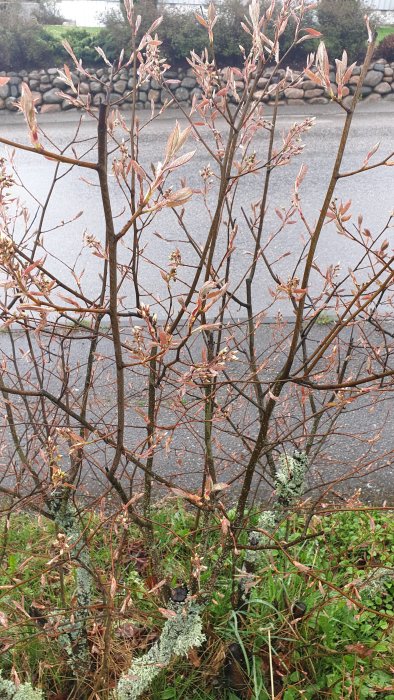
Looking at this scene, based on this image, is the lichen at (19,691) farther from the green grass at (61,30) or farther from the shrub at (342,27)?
the green grass at (61,30)

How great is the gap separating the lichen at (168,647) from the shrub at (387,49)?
1501 cm

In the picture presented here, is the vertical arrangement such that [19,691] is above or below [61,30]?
below

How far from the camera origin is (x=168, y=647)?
179 cm

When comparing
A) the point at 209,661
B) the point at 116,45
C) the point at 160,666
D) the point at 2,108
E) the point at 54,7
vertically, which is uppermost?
the point at 54,7

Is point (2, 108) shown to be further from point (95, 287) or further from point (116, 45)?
point (95, 287)

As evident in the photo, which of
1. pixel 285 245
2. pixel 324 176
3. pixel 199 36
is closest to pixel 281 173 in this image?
pixel 324 176

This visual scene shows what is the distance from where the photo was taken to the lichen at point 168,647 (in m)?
1.74

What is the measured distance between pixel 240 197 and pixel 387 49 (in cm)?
871

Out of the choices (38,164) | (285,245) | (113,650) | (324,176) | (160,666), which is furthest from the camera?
(38,164)

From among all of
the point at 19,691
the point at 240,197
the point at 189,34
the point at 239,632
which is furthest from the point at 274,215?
the point at 189,34

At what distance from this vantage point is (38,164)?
9.39m

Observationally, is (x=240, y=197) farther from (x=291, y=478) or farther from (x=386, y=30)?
(x=386, y=30)

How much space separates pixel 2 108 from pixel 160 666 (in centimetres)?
1385

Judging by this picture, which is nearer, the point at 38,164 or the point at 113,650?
the point at 113,650
